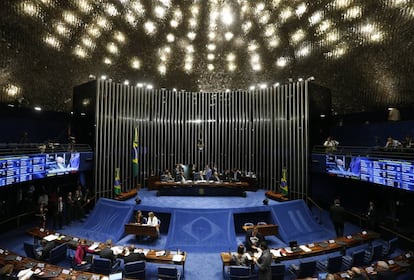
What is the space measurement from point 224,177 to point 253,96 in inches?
223

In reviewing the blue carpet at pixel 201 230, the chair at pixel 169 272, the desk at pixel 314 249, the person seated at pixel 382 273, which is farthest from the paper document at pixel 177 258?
the person seated at pixel 382 273

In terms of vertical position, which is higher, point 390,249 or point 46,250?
point 46,250

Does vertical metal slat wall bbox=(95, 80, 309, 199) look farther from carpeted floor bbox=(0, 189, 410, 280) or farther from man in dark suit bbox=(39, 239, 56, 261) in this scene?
man in dark suit bbox=(39, 239, 56, 261)

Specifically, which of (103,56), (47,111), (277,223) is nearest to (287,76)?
(277,223)

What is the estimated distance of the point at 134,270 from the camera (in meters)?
6.65

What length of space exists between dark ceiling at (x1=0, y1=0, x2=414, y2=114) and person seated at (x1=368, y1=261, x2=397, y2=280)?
26.1 ft

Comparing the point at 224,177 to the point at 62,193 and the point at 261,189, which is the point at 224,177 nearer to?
the point at 261,189

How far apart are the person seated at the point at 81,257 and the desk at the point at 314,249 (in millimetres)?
4025

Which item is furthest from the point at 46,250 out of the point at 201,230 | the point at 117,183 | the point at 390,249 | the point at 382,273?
the point at 390,249

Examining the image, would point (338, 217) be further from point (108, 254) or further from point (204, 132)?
point (204, 132)

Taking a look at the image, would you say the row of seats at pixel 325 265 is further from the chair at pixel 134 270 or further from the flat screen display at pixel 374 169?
the chair at pixel 134 270

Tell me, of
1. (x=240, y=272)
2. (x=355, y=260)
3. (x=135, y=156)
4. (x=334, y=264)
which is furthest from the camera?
(x=135, y=156)

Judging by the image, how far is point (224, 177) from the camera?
14.7 m

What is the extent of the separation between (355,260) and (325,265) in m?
0.87
